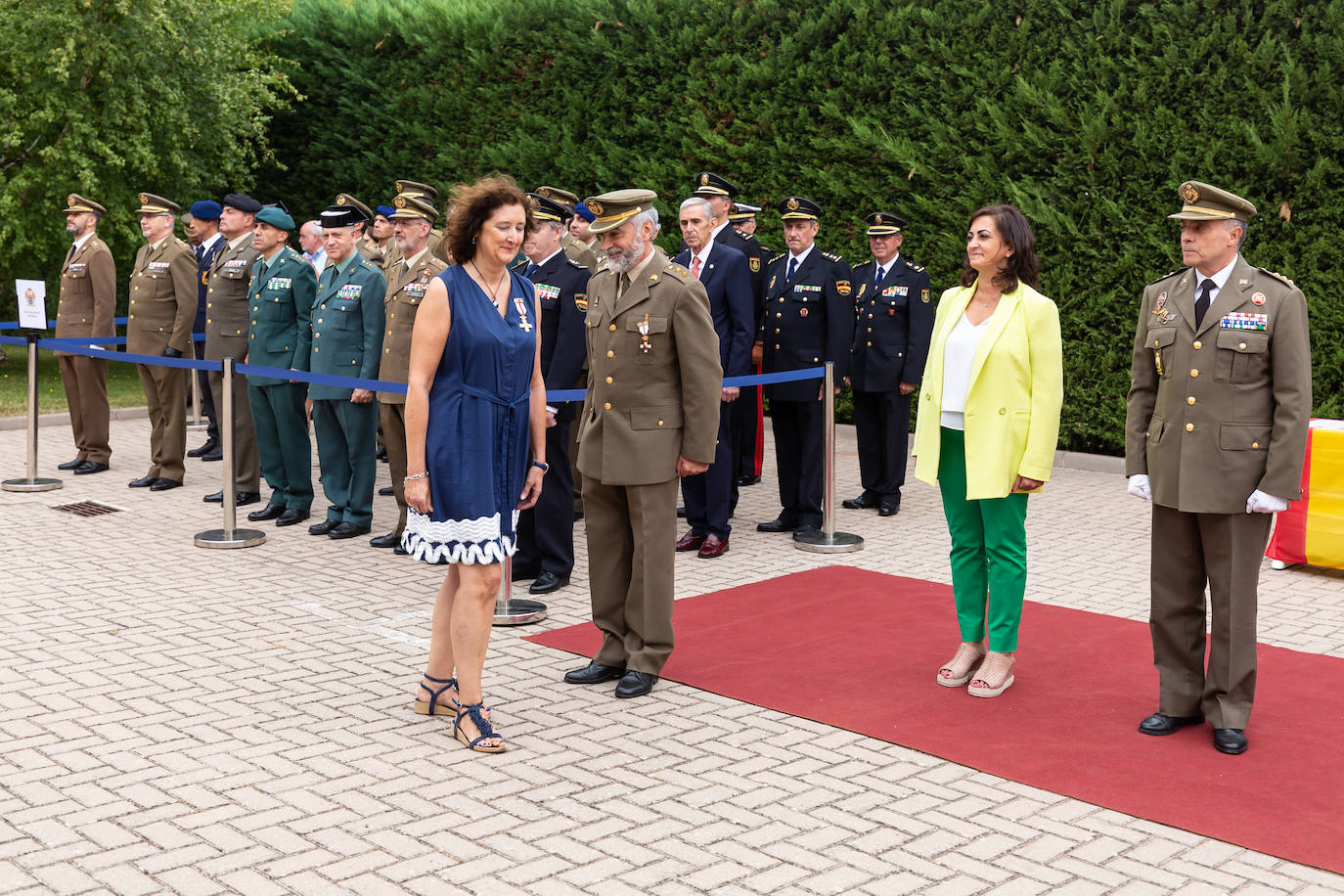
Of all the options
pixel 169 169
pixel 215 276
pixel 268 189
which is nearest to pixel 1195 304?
pixel 215 276

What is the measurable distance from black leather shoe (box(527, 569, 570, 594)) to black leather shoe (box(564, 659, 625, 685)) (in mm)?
1566

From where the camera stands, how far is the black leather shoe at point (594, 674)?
18.8ft

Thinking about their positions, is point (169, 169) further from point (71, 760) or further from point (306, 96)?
point (71, 760)

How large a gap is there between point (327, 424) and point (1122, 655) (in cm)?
535

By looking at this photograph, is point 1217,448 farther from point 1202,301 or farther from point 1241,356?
point 1202,301

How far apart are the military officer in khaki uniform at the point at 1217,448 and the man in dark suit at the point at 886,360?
459cm

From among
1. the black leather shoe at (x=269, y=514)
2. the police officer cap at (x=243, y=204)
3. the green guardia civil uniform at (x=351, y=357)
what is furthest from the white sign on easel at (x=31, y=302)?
the green guardia civil uniform at (x=351, y=357)

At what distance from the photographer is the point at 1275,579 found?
25.2ft

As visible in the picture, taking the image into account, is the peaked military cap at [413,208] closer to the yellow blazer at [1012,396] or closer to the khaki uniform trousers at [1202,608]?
the yellow blazer at [1012,396]

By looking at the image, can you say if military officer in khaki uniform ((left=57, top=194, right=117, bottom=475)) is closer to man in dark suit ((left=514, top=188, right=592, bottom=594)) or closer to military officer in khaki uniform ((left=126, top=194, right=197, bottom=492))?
military officer in khaki uniform ((left=126, top=194, right=197, bottom=492))

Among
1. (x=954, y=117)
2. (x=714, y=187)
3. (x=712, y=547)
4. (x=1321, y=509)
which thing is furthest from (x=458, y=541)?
(x=954, y=117)

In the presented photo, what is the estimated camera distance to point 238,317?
1013 cm

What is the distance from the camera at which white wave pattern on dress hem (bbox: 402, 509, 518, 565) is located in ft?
15.9

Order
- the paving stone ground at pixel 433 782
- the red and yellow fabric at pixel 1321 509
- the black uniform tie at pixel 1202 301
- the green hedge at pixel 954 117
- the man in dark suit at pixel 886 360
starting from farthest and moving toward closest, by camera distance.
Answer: the green hedge at pixel 954 117 < the man in dark suit at pixel 886 360 < the red and yellow fabric at pixel 1321 509 < the black uniform tie at pixel 1202 301 < the paving stone ground at pixel 433 782
